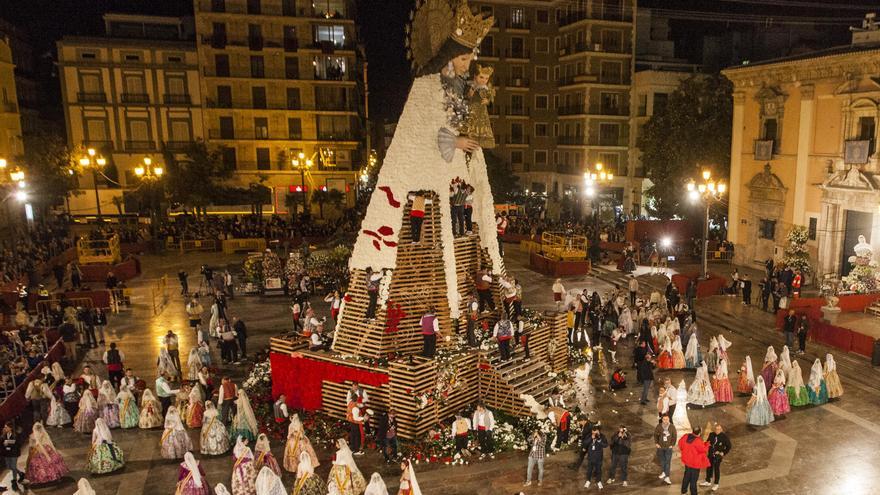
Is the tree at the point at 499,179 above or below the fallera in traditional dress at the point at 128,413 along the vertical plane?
above

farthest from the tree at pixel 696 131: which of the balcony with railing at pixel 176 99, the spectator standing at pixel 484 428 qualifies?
the balcony with railing at pixel 176 99

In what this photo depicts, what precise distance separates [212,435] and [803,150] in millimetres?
26782

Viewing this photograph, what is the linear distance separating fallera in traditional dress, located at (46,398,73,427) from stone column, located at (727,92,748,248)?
30075 mm

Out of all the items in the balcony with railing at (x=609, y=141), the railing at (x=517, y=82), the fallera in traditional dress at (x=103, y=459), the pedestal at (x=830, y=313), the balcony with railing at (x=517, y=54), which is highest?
the balcony with railing at (x=517, y=54)

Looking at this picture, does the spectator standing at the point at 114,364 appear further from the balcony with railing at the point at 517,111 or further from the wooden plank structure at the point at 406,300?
the balcony with railing at the point at 517,111

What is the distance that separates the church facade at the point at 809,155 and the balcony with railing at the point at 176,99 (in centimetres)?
3683

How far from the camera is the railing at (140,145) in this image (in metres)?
46.1

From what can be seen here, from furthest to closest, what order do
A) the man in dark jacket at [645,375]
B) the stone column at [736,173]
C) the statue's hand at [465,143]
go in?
the stone column at [736,173] < the man in dark jacket at [645,375] < the statue's hand at [465,143]

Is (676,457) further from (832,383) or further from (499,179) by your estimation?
(499,179)

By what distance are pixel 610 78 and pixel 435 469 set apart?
1694 inches

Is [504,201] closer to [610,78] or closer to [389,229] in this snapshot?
[610,78]

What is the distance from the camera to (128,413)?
14.8m

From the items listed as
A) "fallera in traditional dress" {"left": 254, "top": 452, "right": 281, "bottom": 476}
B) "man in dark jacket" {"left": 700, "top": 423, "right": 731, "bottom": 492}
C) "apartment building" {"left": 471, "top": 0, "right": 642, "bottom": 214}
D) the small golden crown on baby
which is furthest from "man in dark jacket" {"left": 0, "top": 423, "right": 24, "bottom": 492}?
"apartment building" {"left": 471, "top": 0, "right": 642, "bottom": 214}

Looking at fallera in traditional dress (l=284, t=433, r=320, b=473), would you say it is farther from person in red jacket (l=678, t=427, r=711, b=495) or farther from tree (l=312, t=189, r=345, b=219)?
tree (l=312, t=189, r=345, b=219)
